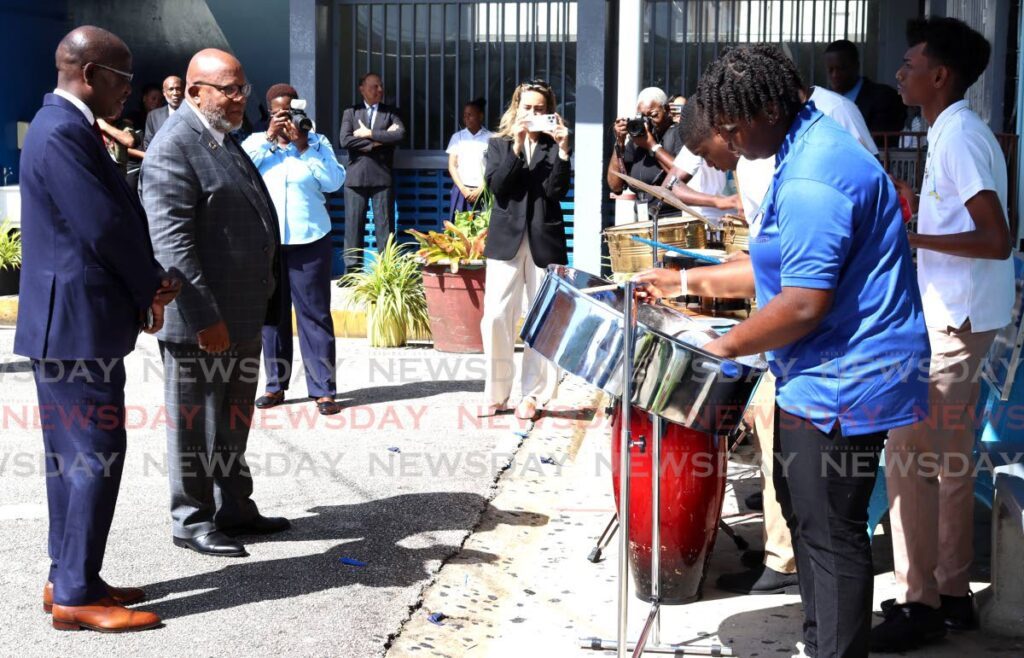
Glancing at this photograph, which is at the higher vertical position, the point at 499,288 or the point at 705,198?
the point at 705,198

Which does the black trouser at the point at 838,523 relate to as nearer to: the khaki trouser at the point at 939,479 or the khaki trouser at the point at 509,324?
the khaki trouser at the point at 939,479

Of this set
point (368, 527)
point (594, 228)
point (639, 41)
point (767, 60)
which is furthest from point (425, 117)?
point (767, 60)

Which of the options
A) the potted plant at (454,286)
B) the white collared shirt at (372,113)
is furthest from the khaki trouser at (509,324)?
the white collared shirt at (372,113)

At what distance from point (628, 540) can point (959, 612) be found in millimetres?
1305

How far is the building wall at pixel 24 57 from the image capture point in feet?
49.6

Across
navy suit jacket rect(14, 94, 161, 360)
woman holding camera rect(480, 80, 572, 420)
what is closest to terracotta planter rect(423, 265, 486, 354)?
woman holding camera rect(480, 80, 572, 420)

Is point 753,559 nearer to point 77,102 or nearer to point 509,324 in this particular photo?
point 509,324

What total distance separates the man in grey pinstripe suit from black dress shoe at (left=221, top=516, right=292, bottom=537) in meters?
→ 0.04

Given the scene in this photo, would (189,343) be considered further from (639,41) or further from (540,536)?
(639,41)

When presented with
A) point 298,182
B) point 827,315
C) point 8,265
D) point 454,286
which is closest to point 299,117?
point 298,182

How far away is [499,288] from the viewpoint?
7.18m

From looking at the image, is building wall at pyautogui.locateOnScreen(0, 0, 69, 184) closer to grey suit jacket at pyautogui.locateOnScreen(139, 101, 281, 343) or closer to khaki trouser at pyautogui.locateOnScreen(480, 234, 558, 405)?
khaki trouser at pyautogui.locateOnScreen(480, 234, 558, 405)

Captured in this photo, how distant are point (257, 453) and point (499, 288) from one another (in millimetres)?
1652

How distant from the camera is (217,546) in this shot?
16.1 ft
